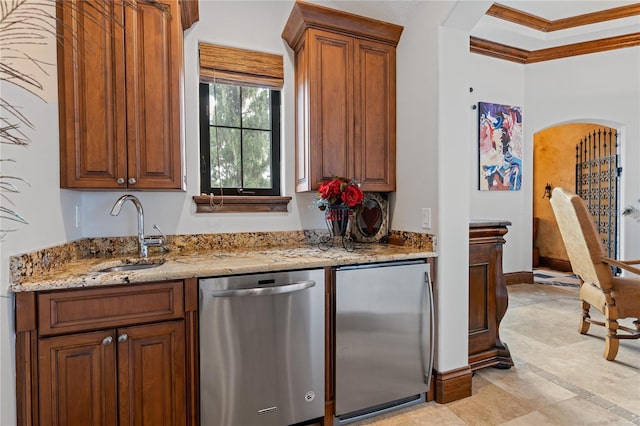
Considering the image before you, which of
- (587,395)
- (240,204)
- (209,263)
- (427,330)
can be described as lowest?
A: (587,395)

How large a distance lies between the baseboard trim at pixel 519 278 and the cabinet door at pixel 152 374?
483 cm

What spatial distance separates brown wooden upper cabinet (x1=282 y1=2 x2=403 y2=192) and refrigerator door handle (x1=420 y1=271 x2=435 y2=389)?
80 centimetres

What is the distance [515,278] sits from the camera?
5.08 m

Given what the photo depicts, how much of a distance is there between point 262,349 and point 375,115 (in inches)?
70.2

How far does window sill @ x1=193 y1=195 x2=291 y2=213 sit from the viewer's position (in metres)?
2.39

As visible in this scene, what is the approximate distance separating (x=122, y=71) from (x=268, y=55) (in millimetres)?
1088

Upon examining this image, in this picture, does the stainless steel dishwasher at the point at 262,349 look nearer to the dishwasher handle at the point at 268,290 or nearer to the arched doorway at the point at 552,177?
the dishwasher handle at the point at 268,290

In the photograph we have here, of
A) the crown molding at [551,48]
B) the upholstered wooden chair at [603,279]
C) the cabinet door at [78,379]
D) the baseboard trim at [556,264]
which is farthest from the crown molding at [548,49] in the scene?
the cabinet door at [78,379]

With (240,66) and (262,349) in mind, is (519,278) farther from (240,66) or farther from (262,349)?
(240,66)

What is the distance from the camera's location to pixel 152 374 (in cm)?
Answer: 161

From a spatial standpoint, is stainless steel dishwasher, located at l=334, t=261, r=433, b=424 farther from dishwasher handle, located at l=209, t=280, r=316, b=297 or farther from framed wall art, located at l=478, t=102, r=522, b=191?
framed wall art, located at l=478, t=102, r=522, b=191

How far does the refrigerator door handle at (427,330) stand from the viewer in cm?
217

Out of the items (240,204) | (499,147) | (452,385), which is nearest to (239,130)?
(240,204)

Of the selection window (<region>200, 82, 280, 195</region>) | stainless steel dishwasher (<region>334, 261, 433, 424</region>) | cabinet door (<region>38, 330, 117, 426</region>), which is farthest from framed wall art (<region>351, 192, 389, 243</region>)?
cabinet door (<region>38, 330, 117, 426</region>)
